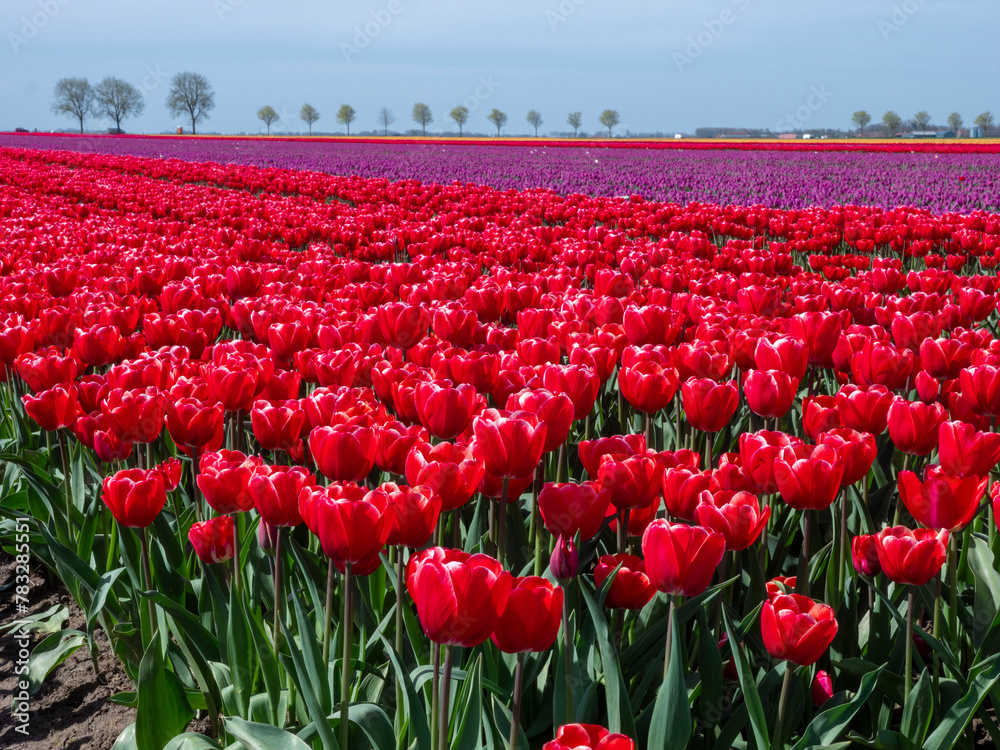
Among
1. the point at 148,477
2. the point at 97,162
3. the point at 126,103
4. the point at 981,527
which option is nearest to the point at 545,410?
the point at 148,477

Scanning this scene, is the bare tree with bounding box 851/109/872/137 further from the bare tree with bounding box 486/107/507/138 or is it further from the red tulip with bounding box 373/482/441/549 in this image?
the red tulip with bounding box 373/482/441/549

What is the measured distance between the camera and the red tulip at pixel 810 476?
1609mm

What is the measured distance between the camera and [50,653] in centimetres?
249

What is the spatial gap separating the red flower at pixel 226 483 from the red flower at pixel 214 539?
54 mm

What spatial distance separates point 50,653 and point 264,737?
129 cm

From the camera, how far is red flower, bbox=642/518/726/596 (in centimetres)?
138

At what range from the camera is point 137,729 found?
6.04 ft

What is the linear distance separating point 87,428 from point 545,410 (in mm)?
1324

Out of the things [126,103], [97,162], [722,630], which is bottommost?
[722,630]

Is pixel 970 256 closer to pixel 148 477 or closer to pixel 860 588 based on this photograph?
pixel 860 588

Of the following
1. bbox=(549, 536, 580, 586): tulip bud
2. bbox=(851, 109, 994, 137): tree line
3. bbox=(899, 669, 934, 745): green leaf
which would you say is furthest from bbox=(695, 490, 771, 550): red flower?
bbox=(851, 109, 994, 137): tree line

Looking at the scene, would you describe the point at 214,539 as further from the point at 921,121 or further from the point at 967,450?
the point at 921,121

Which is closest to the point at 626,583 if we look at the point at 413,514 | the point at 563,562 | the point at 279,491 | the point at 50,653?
the point at 563,562

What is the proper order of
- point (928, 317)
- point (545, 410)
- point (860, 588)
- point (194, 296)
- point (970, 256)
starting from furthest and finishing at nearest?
point (970, 256)
point (194, 296)
point (928, 317)
point (860, 588)
point (545, 410)
